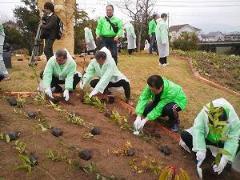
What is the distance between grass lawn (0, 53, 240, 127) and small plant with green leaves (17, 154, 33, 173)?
10.6 feet

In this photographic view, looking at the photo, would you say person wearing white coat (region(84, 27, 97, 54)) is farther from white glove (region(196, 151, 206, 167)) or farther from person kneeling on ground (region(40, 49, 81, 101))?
white glove (region(196, 151, 206, 167))

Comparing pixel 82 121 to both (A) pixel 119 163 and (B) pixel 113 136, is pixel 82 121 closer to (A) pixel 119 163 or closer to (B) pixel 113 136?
(B) pixel 113 136

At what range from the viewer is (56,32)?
9.80 metres

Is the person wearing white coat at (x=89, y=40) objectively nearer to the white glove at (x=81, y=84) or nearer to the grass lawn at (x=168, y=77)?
the grass lawn at (x=168, y=77)

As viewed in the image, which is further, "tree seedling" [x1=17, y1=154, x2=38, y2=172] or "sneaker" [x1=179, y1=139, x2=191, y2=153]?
"sneaker" [x1=179, y1=139, x2=191, y2=153]

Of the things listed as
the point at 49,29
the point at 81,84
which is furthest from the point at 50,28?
the point at 81,84

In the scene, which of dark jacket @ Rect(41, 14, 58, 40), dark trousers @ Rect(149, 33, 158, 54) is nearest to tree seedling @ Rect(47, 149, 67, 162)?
dark jacket @ Rect(41, 14, 58, 40)

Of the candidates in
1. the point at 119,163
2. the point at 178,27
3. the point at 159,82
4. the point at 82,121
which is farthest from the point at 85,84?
the point at 178,27

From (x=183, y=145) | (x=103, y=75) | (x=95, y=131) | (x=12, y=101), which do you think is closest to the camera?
(x=183, y=145)

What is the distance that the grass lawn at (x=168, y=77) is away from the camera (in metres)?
8.84

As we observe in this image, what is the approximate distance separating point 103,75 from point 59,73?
0.77m

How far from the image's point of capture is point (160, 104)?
271 inches

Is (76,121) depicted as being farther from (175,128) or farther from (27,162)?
(27,162)

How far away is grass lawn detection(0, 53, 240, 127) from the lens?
348 inches
